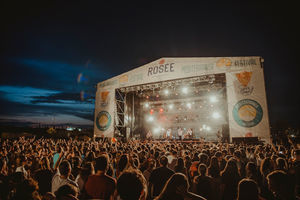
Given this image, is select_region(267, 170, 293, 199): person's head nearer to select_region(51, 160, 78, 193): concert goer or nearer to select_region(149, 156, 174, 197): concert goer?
select_region(149, 156, 174, 197): concert goer

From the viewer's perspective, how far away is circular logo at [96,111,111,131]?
18.2 metres

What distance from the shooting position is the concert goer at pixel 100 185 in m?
2.38

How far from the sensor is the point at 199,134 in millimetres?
24875

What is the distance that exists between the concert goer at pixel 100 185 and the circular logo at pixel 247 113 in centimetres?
1248

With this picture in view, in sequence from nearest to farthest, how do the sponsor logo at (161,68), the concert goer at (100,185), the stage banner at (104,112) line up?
the concert goer at (100,185)
the sponsor logo at (161,68)
the stage banner at (104,112)

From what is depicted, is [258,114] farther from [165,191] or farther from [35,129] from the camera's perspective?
[35,129]

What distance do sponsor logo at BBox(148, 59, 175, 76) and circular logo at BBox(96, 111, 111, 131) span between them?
6731mm

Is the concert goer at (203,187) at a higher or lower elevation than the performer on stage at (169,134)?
higher

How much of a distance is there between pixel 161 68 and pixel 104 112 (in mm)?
8147

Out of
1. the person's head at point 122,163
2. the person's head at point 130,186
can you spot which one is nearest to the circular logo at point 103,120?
the person's head at point 122,163

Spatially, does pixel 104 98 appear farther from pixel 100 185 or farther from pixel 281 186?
pixel 281 186

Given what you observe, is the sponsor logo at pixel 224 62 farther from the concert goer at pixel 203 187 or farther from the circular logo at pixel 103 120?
the concert goer at pixel 203 187

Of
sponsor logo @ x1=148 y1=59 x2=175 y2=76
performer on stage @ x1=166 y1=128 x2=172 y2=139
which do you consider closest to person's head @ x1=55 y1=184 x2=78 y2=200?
sponsor logo @ x1=148 y1=59 x2=175 y2=76

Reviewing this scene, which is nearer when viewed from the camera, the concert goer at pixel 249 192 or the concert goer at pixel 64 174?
the concert goer at pixel 249 192
